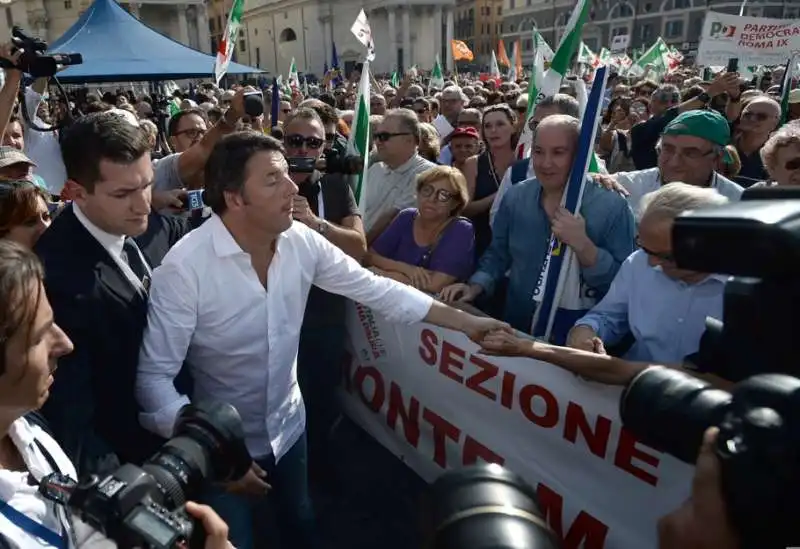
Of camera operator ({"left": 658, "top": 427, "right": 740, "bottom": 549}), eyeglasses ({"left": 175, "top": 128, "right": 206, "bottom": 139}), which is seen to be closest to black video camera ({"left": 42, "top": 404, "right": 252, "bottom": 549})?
camera operator ({"left": 658, "top": 427, "right": 740, "bottom": 549})

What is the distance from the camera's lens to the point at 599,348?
2.38 meters

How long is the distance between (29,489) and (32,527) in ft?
0.27

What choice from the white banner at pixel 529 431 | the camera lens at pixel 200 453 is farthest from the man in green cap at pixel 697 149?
the camera lens at pixel 200 453

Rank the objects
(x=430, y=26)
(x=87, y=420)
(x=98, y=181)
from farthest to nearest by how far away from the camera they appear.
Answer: (x=430, y=26), (x=98, y=181), (x=87, y=420)

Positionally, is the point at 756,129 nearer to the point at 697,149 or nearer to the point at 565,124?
the point at 697,149

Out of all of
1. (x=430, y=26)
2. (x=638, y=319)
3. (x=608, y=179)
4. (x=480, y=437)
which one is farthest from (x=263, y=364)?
(x=430, y=26)

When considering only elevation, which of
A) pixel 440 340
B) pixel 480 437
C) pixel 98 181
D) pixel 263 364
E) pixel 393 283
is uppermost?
pixel 98 181

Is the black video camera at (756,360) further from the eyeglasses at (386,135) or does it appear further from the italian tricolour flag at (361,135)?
the eyeglasses at (386,135)

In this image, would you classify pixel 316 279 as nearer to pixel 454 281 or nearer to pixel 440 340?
pixel 440 340

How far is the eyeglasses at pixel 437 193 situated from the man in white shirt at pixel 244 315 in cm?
Answer: 114

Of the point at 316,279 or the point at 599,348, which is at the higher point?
the point at 316,279

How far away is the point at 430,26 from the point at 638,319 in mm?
74707

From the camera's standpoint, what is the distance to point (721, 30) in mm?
10336

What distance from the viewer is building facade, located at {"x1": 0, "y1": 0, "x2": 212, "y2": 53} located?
57.8 meters
